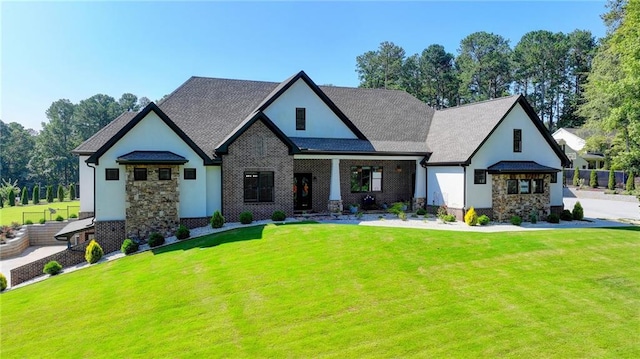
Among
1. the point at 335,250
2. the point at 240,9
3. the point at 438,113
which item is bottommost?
the point at 335,250

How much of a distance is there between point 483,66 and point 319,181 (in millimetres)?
58590

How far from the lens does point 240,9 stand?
19500mm

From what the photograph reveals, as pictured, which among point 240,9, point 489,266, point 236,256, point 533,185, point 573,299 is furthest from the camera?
point 533,185

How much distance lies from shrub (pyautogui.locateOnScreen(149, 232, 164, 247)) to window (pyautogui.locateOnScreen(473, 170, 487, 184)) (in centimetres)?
1565

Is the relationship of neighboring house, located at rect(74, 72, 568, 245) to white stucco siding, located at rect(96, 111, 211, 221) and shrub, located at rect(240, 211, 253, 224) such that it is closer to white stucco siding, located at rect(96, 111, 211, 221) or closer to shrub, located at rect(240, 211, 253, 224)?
white stucco siding, located at rect(96, 111, 211, 221)

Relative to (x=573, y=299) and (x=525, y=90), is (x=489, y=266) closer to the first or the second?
(x=573, y=299)

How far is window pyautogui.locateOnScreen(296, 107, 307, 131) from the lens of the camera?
2200 centimetres

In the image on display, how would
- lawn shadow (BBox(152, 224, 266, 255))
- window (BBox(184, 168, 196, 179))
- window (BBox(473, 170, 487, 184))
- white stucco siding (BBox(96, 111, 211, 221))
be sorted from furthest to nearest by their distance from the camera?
window (BBox(473, 170, 487, 184)) → window (BBox(184, 168, 196, 179)) → white stucco siding (BBox(96, 111, 211, 221)) → lawn shadow (BBox(152, 224, 266, 255))

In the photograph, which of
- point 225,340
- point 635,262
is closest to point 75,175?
point 225,340

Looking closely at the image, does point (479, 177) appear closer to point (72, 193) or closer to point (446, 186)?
point (446, 186)

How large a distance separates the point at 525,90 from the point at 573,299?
2889 inches

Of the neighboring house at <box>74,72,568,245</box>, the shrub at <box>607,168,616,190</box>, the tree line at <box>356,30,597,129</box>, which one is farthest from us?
the tree line at <box>356,30,597,129</box>

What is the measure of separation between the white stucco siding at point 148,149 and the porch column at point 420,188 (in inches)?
478

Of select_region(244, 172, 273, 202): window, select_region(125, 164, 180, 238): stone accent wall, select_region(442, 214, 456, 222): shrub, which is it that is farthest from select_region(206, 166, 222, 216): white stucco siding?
select_region(442, 214, 456, 222): shrub
